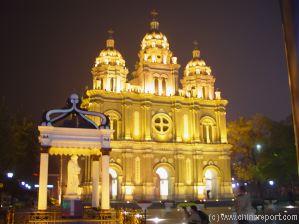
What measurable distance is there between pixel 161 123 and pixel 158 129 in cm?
86

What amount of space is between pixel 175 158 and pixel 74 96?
1083 inches

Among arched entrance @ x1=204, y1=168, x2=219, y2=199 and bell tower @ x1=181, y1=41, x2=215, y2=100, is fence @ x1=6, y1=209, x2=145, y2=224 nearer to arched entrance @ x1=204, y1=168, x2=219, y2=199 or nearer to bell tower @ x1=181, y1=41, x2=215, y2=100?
arched entrance @ x1=204, y1=168, x2=219, y2=199

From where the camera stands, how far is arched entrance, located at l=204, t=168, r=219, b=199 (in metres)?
44.7

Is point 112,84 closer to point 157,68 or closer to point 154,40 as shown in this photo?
point 157,68

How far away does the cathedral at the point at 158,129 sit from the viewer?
41.3 m

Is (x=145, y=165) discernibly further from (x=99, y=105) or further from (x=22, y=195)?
(x=22, y=195)

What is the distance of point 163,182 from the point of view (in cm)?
4450

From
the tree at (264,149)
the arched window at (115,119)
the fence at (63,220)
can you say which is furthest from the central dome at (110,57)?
the fence at (63,220)

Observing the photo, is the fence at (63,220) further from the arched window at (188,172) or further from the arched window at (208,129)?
the arched window at (208,129)

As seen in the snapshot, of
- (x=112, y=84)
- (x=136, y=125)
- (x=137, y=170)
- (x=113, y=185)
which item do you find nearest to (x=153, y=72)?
(x=112, y=84)

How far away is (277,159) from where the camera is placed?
110ft

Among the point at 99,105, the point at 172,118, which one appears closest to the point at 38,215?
the point at 99,105

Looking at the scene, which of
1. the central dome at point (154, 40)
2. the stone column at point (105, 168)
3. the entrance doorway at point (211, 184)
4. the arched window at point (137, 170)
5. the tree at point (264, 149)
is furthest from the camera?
the central dome at point (154, 40)

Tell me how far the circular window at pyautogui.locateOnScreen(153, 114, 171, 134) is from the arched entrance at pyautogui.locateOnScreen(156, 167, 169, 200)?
461cm
